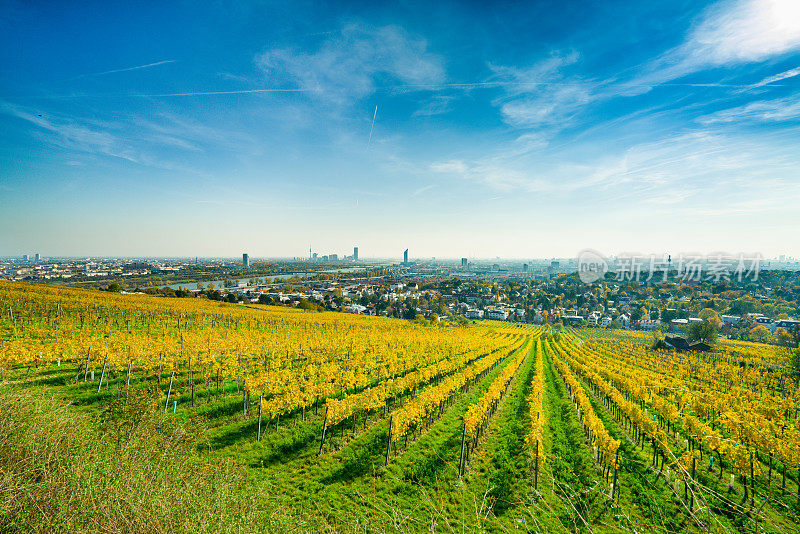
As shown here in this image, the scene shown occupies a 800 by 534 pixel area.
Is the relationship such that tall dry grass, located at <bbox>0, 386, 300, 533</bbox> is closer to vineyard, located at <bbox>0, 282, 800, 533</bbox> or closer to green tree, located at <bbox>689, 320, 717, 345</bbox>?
vineyard, located at <bbox>0, 282, 800, 533</bbox>

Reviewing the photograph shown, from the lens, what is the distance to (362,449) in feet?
42.3

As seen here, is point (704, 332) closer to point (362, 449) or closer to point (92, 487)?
point (362, 449)

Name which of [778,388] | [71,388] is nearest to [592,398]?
[778,388]

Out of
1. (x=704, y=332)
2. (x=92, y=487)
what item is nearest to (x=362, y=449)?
(x=92, y=487)

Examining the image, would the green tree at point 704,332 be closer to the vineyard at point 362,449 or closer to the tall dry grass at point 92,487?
the vineyard at point 362,449

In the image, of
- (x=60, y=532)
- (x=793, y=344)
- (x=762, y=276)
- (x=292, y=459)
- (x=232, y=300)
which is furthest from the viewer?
(x=762, y=276)

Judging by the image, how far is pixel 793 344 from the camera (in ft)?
177

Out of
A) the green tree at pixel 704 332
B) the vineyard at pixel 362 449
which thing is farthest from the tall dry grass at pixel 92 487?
the green tree at pixel 704 332

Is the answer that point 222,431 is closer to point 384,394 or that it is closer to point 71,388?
point 384,394

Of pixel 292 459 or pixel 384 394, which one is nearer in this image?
pixel 292 459

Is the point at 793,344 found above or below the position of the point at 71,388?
below

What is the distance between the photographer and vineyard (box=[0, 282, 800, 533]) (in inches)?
171

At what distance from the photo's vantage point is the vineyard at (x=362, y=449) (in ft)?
14.3

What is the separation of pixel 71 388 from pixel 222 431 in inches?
381
